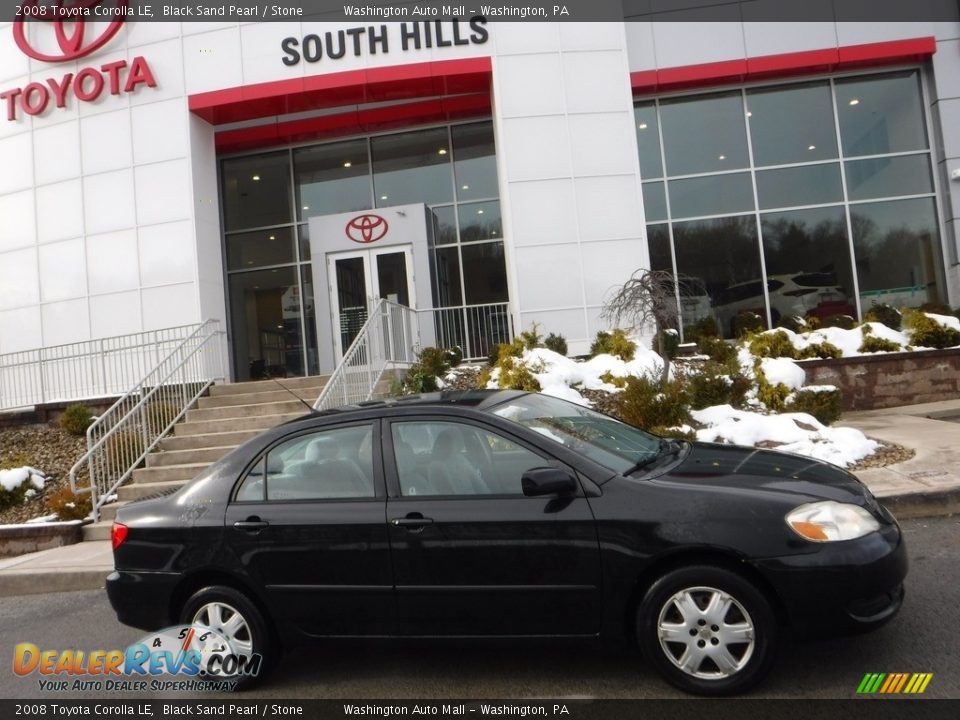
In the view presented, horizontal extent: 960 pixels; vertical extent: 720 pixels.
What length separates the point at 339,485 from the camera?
390 cm

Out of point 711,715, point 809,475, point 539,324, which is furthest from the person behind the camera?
point 539,324

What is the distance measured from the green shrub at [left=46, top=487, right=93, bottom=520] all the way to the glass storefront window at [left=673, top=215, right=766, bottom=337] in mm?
11212

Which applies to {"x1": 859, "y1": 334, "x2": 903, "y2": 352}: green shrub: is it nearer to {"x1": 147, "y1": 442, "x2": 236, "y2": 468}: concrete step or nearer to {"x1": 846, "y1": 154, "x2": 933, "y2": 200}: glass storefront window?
{"x1": 846, "y1": 154, "x2": 933, "y2": 200}: glass storefront window

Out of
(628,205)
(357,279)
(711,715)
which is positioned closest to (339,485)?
(711,715)

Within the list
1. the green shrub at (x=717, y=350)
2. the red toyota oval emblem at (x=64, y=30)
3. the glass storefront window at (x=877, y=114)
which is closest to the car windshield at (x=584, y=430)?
the green shrub at (x=717, y=350)

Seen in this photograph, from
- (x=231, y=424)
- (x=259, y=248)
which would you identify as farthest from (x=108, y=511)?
(x=259, y=248)

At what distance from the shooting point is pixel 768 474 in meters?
3.64

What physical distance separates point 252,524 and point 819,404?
708cm

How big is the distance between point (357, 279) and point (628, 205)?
5.71 meters

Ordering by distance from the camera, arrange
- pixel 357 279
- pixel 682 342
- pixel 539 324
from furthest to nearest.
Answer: pixel 357 279
pixel 682 342
pixel 539 324

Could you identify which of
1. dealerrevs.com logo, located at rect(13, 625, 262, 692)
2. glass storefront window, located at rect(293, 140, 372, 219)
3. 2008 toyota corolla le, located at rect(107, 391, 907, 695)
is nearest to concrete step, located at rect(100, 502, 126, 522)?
dealerrevs.com logo, located at rect(13, 625, 262, 692)

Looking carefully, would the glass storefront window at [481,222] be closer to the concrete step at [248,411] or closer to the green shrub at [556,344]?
the green shrub at [556,344]

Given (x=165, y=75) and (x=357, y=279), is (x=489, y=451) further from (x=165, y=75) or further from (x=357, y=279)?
(x=165, y=75)

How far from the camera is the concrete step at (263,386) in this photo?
1150 cm
